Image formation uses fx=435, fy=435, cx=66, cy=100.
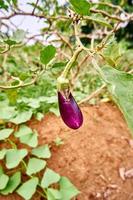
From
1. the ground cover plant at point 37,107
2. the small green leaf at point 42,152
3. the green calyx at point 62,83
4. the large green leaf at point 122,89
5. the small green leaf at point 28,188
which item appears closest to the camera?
the large green leaf at point 122,89

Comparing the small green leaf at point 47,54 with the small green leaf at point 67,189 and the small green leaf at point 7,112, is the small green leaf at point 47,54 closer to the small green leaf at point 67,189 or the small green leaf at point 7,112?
the small green leaf at point 67,189

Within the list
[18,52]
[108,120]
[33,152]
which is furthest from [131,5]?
[33,152]

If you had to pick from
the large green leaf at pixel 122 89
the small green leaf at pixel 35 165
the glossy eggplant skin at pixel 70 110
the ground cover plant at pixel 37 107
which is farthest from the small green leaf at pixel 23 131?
the large green leaf at pixel 122 89

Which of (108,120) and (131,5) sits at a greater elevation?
(108,120)

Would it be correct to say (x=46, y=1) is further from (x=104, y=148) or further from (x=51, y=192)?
(x=51, y=192)

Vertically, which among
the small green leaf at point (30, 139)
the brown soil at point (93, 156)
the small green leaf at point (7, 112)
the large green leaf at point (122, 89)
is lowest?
the brown soil at point (93, 156)

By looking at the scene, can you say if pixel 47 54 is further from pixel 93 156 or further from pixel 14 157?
pixel 93 156
